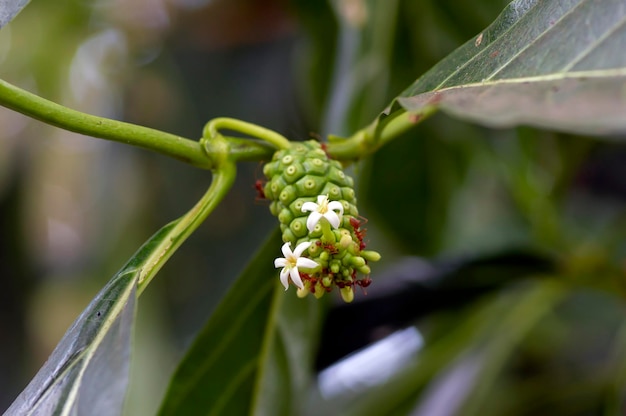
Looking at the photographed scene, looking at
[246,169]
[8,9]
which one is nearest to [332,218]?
[8,9]

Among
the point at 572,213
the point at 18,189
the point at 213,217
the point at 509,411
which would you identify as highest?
the point at 18,189

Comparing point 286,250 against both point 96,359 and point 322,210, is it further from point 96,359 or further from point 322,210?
point 96,359

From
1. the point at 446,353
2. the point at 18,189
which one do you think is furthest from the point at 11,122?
the point at 446,353

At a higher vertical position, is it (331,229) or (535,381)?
(331,229)

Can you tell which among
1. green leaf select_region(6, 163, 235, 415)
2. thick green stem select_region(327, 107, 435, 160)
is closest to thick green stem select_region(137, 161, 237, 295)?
green leaf select_region(6, 163, 235, 415)

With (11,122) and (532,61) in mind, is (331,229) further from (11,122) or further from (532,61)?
(11,122)

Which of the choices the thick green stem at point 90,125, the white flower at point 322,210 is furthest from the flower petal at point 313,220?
the thick green stem at point 90,125

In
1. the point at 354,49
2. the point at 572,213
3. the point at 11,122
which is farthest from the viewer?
the point at 11,122

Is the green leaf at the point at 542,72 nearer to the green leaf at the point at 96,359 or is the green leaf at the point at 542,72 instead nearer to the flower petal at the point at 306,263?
the flower petal at the point at 306,263
